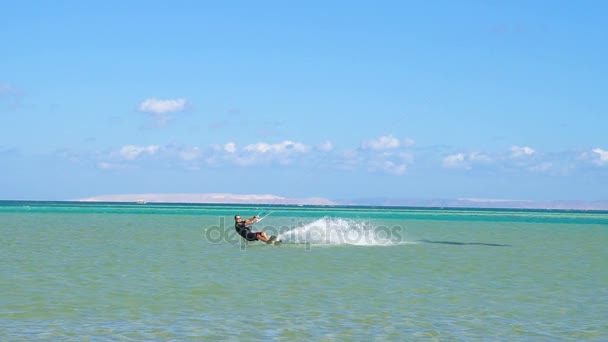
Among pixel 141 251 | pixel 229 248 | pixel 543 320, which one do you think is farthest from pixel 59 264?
pixel 543 320

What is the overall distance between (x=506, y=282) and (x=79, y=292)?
12.9m

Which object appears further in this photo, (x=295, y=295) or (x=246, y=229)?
(x=246, y=229)

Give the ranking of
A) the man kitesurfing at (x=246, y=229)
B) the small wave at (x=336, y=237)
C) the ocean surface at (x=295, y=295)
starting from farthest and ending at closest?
the small wave at (x=336, y=237)
the man kitesurfing at (x=246, y=229)
the ocean surface at (x=295, y=295)

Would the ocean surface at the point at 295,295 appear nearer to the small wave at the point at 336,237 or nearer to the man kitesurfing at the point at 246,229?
the man kitesurfing at the point at 246,229

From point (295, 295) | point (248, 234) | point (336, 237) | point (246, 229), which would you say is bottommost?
point (295, 295)

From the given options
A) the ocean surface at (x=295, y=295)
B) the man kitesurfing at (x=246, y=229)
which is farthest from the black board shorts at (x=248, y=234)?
the ocean surface at (x=295, y=295)

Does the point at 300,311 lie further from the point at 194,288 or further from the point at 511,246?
the point at 511,246

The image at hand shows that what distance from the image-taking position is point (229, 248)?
38.6m

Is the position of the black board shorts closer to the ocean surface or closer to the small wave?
the ocean surface

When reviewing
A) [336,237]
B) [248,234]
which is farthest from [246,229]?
[336,237]

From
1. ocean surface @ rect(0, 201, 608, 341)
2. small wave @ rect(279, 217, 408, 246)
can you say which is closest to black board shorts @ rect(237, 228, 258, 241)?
ocean surface @ rect(0, 201, 608, 341)

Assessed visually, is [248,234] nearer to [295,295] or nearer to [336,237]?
[336,237]

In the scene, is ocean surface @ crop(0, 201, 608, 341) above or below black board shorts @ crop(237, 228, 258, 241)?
below

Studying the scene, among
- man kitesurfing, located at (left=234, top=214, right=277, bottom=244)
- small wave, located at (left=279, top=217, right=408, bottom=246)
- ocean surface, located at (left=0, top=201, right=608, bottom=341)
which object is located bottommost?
ocean surface, located at (left=0, top=201, right=608, bottom=341)
